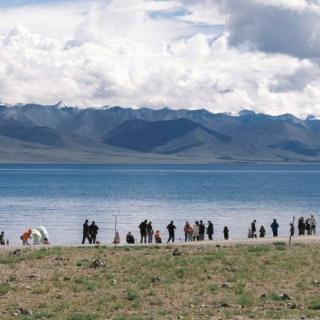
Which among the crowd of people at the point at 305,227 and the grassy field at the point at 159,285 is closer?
the grassy field at the point at 159,285

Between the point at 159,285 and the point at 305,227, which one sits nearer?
the point at 159,285

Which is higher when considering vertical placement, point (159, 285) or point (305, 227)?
point (305, 227)

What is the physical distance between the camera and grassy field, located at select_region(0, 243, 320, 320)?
20.7m

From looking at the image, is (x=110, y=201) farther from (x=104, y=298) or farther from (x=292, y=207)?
(x=104, y=298)

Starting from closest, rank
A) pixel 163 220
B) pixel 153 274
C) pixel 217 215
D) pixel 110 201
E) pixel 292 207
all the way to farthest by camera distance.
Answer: pixel 153 274 < pixel 163 220 < pixel 217 215 < pixel 292 207 < pixel 110 201

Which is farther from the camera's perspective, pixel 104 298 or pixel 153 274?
pixel 153 274

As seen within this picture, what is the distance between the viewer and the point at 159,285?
81.4 ft

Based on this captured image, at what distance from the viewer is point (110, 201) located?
125562mm

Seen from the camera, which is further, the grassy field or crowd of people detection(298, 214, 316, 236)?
crowd of people detection(298, 214, 316, 236)

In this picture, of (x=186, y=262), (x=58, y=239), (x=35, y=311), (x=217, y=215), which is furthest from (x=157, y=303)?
(x=217, y=215)

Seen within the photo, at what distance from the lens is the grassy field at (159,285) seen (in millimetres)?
20703

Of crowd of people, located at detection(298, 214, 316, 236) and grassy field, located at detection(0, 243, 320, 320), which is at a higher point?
crowd of people, located at detection(298, 214, 316, 236)

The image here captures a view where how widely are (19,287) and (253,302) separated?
23.6 ft

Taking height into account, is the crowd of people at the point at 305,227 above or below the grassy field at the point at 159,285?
above
